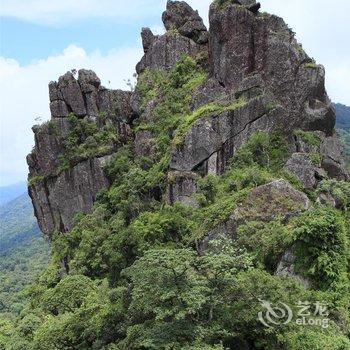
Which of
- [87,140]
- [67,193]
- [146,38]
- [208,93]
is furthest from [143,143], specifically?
[146,38]

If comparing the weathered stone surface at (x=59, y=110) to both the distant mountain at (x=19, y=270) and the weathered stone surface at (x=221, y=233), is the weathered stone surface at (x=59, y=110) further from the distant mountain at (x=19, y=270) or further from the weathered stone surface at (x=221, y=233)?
the distant mountain at (x=19, y=270)

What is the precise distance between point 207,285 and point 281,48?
25.1 m

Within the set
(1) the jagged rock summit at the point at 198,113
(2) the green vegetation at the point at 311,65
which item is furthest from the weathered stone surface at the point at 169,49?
(2) the green vegetation at the point at 311,65

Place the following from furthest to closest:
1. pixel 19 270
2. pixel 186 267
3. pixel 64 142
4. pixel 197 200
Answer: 1. pixel 19 270
2. pixel 64 142
3. pixel 197 200
4. pixel 186 267

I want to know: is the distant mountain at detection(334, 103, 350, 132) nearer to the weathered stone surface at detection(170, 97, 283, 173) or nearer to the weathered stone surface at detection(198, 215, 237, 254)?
the weathered stone surface at detection(170, 97, 283, 173)

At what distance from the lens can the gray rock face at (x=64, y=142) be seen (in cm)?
4531

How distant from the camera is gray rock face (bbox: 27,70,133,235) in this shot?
149 ft

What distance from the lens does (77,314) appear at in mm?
23578

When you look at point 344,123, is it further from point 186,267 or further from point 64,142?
point 186,267

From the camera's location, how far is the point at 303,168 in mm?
31594

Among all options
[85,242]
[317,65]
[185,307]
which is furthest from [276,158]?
[185,307]

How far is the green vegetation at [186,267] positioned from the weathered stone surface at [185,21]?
7350 mm

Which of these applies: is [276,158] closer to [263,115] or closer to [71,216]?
[263,115]

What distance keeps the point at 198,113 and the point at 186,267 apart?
22.8 metres
